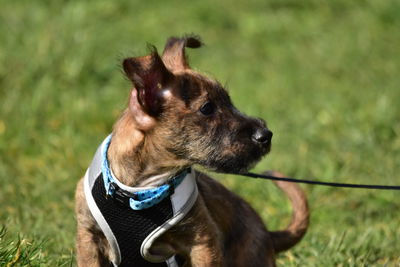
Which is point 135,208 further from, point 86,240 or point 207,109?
point 207,109

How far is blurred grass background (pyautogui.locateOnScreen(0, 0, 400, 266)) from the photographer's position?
589cm

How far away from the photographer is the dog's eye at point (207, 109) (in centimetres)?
418

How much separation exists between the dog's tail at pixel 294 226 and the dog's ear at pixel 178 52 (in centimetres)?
101

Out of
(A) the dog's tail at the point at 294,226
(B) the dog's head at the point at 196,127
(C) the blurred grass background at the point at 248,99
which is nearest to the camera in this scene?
(B) the dog's head at the point at 196,127

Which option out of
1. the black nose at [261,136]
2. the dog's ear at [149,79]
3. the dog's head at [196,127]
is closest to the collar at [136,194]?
the dog's head at [196,127]

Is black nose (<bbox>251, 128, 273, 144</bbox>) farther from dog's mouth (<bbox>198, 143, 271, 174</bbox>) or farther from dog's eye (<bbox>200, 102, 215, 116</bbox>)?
dog's eye (<bbox>200, 102, 215, 116</bbox>)

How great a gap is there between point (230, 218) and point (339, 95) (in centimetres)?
463

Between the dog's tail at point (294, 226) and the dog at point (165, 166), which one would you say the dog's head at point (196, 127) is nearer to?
the dog at point (165, 166)

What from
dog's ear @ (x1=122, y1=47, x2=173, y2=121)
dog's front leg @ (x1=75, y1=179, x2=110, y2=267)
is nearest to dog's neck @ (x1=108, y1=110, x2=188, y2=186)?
dog's ear @ (x1=122, y1=47, x2=173, y2=121)

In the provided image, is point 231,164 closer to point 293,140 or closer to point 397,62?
point 293,140

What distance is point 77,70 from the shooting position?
27.7 feet

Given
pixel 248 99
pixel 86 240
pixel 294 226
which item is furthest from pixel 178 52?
pixel 248 99

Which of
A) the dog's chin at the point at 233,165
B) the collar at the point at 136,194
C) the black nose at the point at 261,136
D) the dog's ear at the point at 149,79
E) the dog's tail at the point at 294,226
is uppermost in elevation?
the dog's ear at the point at 149,79

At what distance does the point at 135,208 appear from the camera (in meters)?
4.18
